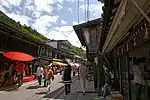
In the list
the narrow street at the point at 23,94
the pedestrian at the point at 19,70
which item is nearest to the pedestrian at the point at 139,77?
the narrow street at the point at 23,94

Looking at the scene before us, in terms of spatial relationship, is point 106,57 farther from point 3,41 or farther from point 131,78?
point 3,41

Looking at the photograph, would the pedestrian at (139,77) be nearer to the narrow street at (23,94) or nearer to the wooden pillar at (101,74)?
the wooden pillar at (101,74)

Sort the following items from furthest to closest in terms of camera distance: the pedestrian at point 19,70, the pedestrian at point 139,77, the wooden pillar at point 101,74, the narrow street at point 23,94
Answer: the pedestrian at point 19,70
the narrow street at point 23,94
the wooden pillar at point 101,74
the pedestrian at point 139,77

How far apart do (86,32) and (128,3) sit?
18.5 m

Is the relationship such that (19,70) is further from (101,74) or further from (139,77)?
(139,77)

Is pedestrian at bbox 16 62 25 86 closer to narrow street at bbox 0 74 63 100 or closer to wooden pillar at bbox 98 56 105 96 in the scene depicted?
narrow street at bbox 0 74 63 100

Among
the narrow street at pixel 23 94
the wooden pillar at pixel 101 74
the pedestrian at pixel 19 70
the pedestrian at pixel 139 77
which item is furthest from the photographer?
the pedestrian at pixel 19 70

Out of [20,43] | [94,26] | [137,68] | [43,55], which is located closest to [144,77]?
[137,68]

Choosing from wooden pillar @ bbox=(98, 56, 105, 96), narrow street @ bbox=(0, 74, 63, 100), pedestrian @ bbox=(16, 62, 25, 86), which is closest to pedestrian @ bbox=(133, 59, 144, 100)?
wooden pillar @ bbox=(98, 56, 105, 96)

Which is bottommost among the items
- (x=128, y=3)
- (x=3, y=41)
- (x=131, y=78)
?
(x=131, y=78)

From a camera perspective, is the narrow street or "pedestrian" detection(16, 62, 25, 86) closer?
the narrow street

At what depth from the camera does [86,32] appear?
74.6ft

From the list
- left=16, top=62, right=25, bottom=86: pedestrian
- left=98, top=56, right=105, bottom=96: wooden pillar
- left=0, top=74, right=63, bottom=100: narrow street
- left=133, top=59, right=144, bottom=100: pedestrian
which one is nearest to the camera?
left=133, top=59, right=144, bottom=100: pedestrian

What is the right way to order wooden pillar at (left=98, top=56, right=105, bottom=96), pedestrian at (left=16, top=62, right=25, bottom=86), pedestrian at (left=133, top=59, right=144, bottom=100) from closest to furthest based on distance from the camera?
pedestrian at (left=133, top=59, right=144, bottom=100) < wooden pillar at (left=98, top=56, right=105, bottom=96) < pedestrian at (left=16, top=62, right=25, bottom=86)
